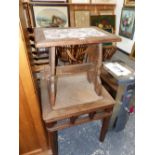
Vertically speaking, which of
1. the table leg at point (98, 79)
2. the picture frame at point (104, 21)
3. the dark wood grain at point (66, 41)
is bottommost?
the table leg at point (98, 79)

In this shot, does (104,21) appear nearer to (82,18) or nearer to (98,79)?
(82,18)

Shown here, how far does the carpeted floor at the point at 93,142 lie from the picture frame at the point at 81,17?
207cm

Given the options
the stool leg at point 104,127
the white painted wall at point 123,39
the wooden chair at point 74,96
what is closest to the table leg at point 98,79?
the wooden chair at point 74,96

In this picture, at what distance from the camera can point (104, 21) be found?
297 centimetres

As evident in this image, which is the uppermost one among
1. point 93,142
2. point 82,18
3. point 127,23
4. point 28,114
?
point 82,18

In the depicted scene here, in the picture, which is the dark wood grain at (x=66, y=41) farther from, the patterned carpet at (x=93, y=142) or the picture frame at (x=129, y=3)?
the picture frame at (x=129, y=3)

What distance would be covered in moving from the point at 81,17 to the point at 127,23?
91cm

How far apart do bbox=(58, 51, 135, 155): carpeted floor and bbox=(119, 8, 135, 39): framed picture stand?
1.90 m

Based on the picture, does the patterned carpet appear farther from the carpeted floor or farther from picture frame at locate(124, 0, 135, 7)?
picture frame at locate(124, 0, 135, 7)

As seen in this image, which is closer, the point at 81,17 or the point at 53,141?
the point at 53,141

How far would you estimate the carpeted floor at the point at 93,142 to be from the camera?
1239mm

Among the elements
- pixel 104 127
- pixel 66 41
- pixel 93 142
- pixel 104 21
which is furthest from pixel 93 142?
pixel 104 21

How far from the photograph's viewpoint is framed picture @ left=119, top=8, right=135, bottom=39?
264 centimetres
